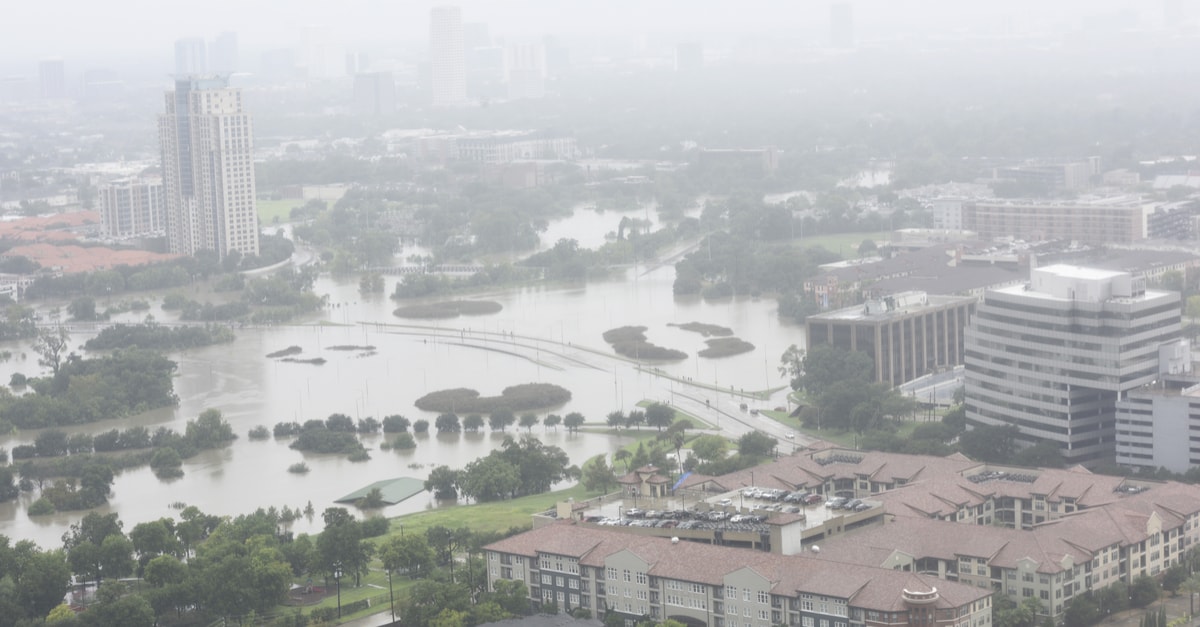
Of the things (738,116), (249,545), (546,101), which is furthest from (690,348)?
(546,101)

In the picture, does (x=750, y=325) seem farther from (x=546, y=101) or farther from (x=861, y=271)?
(x=546, y=101)

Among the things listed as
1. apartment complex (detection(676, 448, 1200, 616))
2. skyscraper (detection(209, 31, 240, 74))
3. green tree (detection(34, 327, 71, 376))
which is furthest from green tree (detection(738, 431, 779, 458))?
skyscraper (detection(209, 31, 240, 74))

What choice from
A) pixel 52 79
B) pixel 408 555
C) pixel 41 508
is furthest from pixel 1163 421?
pixel 52 79

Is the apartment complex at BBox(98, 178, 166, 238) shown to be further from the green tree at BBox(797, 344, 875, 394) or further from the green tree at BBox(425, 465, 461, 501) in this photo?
the green tree at BBox(425, 465, 461, 501)

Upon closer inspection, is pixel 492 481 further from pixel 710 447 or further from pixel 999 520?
pixel 999 520

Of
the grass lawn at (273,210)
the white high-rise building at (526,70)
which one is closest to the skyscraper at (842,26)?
the white high-rise building at (526,70)

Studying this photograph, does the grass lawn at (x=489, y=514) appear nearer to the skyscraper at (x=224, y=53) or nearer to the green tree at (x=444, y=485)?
the green tree at (x=444, y=485)
